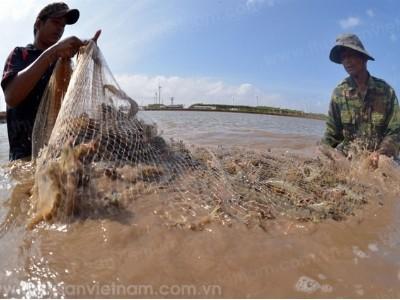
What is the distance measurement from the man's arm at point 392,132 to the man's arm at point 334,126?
2.62ft

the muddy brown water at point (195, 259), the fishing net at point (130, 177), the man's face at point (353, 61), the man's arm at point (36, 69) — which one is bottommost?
the muddy brown water at point (195, 259)

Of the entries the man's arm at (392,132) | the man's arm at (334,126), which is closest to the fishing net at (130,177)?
the man's arm at (392,132)

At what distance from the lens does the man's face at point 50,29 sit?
3.68 metres

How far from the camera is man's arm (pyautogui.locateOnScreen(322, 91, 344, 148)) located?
5.67 meters

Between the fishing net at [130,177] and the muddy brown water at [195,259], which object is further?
the fishing net at [130,177]

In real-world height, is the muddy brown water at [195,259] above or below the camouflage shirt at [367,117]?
below

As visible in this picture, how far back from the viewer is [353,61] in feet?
16.4

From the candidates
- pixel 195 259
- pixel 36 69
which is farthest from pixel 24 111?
pixel 195 259

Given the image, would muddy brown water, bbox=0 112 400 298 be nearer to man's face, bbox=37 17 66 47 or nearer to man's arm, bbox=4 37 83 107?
man's arm, bbox=4 37 83 107

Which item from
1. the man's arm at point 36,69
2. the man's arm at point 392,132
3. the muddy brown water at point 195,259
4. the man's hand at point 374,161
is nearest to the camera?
the muddy brown water at point 195,259

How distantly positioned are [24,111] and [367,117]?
4.91 m

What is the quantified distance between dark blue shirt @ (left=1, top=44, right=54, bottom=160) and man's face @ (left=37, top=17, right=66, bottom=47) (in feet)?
0.54

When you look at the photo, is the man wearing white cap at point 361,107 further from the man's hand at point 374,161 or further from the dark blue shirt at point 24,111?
the dark blue shirt at point 24,111

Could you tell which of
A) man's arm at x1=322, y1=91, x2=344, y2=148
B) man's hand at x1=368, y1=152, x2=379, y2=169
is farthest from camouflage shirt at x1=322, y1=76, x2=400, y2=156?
man's hand at x1=368, y1=152, x2=379, y2=169
